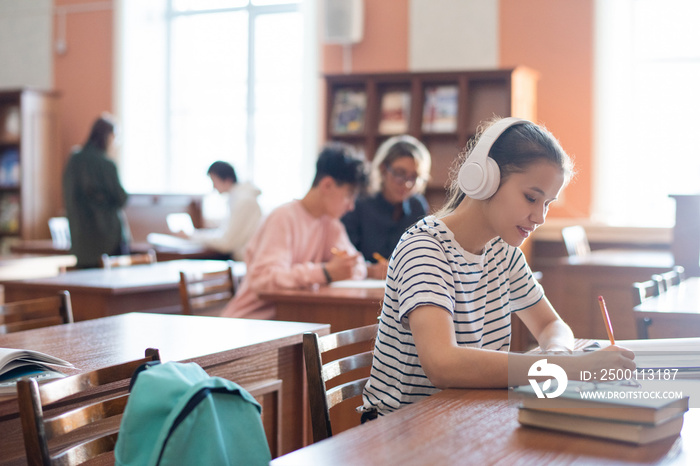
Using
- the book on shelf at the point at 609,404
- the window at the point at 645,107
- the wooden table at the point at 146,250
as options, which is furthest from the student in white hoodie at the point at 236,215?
the book on shelf at the point at 609,404

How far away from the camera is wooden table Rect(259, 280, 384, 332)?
2.83m

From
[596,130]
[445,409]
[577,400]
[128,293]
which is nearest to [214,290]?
[128,293]

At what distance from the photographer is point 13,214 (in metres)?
7.75

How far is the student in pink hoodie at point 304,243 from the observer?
2.99 metres

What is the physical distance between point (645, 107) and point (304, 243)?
3.91 m

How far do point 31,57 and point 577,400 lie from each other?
8.22m

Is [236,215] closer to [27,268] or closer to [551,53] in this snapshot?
[27,268]

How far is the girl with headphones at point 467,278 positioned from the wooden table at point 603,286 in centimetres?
295

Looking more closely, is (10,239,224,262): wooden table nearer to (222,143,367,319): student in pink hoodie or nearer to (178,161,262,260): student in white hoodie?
(178,161,262,260): student in white hoodie

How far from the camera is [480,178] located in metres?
1.50

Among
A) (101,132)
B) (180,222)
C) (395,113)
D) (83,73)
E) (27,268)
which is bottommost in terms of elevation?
(27,268)

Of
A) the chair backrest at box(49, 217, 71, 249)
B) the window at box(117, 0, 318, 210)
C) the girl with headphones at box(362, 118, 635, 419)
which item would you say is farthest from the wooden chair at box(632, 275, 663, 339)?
the chair backrest at box(49, 217, 71, 249)

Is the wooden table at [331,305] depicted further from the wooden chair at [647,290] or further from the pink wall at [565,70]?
the pink wall at [565,70]

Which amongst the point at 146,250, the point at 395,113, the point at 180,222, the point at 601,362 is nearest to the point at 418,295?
the point at 601,362
